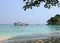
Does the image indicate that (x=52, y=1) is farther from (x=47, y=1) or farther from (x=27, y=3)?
(x=27, y=3)

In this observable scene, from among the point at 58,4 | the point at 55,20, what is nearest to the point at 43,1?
the point at 58,4

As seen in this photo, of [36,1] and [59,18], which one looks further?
[59,18]

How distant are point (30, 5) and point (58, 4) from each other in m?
1.47

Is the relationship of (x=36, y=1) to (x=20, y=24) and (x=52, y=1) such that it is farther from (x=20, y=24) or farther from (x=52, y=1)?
(x=20, y=24)

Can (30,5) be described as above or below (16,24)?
above

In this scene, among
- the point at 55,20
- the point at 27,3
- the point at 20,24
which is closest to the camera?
the point at 27,3

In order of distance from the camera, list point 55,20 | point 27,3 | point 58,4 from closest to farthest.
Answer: point 27,3 → point 58,4 → point 55,20

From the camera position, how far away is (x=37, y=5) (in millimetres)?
9547

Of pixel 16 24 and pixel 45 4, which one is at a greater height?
pixel 45 4

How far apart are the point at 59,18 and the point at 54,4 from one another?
8469 centimetres

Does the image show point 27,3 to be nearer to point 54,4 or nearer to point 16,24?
point 54,4

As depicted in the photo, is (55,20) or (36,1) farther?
(55,20)

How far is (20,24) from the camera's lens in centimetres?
11206

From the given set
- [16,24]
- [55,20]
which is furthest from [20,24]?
[55,20]
